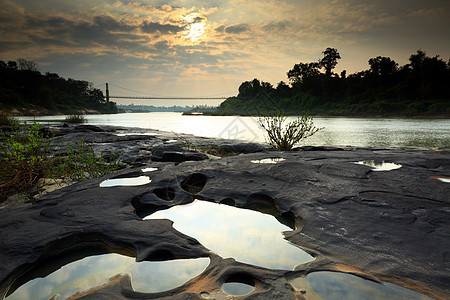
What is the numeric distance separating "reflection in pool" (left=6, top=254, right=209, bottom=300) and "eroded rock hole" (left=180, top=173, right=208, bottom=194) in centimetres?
136

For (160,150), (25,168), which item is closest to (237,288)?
(25,168)

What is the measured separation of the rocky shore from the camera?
125 cm

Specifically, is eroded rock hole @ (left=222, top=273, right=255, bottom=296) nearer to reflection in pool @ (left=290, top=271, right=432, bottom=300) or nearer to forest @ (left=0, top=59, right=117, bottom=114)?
reflection in pool @ (left=290, top=271, right=432, bottom=300)

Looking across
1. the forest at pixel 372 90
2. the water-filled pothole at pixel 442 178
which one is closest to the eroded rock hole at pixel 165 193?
the water-filled pothole at pixel 442 178

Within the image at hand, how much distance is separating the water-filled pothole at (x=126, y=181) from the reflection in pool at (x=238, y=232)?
0.73 meters

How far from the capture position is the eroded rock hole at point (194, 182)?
9.37ft

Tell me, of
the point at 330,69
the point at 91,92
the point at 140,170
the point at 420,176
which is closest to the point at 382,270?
the point at 420,176

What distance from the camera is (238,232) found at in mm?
1812

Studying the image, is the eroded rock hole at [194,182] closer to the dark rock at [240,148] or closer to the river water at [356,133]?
the river water at [356,133]

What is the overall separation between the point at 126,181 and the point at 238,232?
5.48 ft

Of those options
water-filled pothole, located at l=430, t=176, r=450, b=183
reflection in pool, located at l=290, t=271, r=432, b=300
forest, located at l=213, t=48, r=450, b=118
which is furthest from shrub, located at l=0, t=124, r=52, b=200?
forest, located at l=213, t=48, r=450, b=118

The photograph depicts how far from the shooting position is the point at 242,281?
1.27 metres

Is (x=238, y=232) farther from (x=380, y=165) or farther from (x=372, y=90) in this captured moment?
Answer: (x=372, y=90)

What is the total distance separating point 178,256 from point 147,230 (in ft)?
1.19
